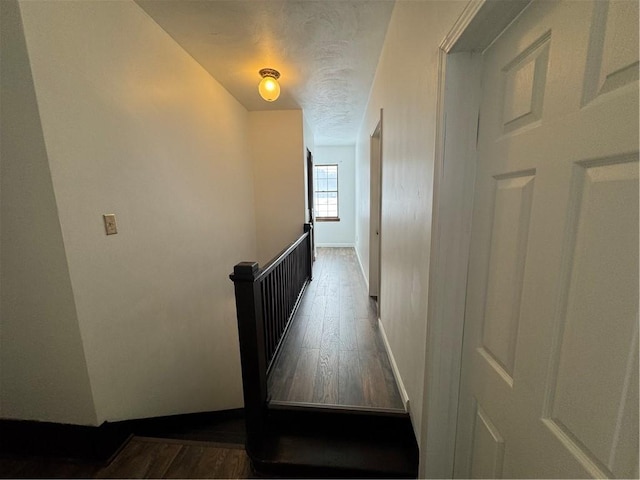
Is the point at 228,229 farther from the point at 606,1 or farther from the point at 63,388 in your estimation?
the point at 606,1

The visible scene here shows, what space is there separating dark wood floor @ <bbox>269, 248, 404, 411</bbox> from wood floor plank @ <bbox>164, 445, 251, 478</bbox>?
354mm

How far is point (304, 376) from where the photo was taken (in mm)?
1773

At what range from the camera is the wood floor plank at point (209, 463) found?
132 cm

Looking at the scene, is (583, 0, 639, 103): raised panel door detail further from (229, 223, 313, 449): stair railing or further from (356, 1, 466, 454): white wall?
(229, 223, 313, 449): stair railing

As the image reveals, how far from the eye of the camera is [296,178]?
12.2ft

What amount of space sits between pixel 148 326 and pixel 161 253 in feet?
1.73

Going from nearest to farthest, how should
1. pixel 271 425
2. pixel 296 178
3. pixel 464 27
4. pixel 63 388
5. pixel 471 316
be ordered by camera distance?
pixel 464 27 < pixel 471 316 < pixel 63 388 < pixel 271 425 < pixel 296 178

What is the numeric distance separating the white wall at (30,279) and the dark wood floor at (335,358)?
3.82 ft

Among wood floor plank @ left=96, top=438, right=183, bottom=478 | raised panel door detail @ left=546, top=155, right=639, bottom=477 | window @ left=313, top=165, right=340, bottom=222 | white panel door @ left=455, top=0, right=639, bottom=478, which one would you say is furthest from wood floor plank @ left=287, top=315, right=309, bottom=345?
window @ left=313, top=165, right=340, bottom=222

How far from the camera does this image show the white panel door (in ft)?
1.39

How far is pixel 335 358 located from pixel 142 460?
4.32 ft

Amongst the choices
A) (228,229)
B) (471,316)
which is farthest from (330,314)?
(471,316)

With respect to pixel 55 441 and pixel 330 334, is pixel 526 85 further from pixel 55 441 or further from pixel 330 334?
pixel 55 441

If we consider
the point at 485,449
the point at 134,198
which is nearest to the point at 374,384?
the point at 485,449
